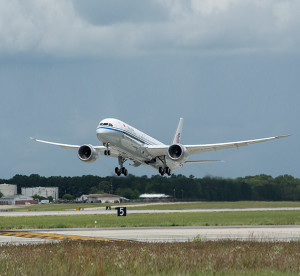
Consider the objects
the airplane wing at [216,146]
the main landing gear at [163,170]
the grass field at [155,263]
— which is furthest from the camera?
the main landing gear at [163,170]

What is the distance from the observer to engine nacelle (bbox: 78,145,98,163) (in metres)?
76.6

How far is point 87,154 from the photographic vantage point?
77.1m

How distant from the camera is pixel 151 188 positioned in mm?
96125

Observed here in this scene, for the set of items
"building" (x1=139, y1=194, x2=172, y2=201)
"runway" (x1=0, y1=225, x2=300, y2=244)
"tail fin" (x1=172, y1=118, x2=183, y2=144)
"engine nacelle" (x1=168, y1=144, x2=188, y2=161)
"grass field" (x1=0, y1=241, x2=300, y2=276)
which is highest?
"tail fin" (x1=172, y1=118, x2=183, y2=144)

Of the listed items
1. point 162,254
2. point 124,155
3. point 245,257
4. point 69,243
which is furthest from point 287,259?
point 124,155

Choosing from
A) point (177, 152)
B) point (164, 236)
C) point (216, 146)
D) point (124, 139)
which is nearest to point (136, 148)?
point (124, 139)

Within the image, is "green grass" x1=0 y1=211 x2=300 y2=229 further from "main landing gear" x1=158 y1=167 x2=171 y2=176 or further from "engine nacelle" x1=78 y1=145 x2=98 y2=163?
"engine nacelle" x1=78 y1=145 x2=98 y2=163

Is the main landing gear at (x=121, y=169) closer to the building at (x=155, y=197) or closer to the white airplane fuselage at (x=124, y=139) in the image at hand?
the white airplane fuselage at (x=124, y=139)

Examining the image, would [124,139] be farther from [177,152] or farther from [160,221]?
[160,221]

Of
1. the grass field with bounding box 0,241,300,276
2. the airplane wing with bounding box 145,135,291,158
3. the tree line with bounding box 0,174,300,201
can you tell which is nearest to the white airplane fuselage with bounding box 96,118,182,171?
the airplane wing with bounding box 145,135,291,158

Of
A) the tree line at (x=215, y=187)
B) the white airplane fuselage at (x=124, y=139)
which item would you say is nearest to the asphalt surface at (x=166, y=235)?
the white airplane fuselage at (x=124, y=139)

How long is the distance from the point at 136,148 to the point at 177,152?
6253mm

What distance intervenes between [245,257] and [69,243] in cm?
1224

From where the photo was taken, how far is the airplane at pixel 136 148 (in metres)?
66.1
